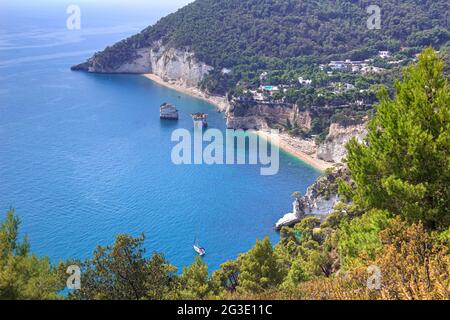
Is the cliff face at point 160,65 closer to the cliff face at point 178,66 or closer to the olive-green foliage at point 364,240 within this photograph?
the cliff face at point 178,66

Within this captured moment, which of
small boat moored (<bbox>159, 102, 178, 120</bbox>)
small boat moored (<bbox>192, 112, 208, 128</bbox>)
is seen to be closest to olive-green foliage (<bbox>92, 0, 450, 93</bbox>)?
small boat moored (<bbox>159, 102, 178, 120</bbox>)

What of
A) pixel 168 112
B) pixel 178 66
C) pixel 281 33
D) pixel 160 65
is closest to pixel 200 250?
pixel 168 112

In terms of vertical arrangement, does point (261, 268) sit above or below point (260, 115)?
below

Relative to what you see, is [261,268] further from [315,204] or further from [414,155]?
[315,204]

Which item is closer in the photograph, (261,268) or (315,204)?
(261,268)

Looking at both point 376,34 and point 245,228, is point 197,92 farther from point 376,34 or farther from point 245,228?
point 245,228
